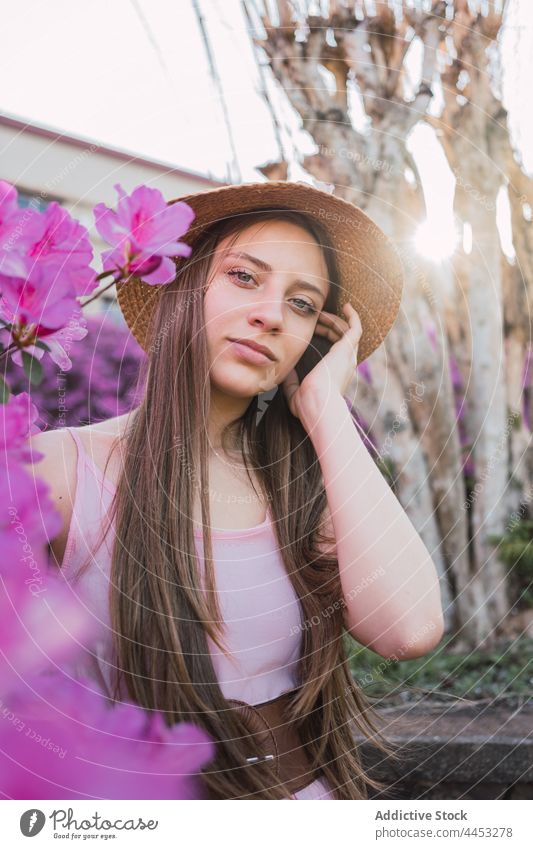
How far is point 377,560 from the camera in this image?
619 mm

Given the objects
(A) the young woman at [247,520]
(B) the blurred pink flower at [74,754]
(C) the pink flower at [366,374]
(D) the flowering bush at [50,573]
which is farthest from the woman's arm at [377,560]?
(C) the pink flower at [366,374]

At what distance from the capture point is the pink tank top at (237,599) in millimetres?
605

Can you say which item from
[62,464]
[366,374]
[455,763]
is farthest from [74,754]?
[366,374]

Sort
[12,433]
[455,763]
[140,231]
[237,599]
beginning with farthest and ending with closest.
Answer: [455,763]
[237,599]
[140,231]
[12,433]

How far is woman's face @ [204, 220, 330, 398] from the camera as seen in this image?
0.65 metres

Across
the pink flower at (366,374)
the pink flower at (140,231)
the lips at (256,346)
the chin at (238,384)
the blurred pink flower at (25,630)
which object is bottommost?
the blurred pink flower at (25,630)

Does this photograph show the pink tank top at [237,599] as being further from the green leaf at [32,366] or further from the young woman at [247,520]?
the green leaf at [32,366]

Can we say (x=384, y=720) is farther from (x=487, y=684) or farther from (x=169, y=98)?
(x=169, y=98)

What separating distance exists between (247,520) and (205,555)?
0.22 feet

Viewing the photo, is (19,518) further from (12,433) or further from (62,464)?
(62,464)

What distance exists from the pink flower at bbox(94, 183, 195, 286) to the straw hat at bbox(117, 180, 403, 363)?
19cm

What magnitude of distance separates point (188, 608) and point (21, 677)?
358 millimetres

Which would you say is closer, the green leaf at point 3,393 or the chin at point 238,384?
the green leaf at point 3,393
